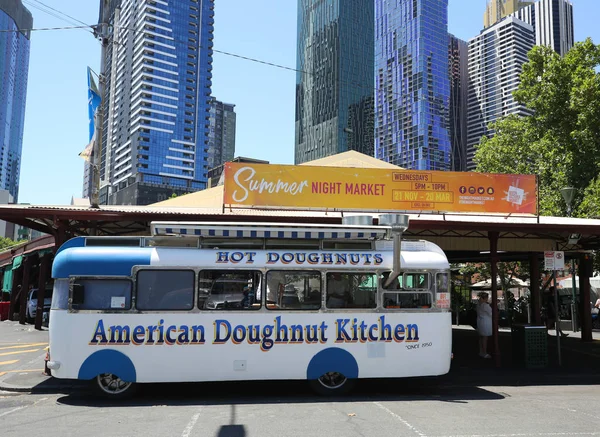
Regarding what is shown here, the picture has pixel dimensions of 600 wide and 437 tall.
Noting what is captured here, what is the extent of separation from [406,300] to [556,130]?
24.4 meters

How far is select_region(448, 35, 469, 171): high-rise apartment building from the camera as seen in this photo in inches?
5950

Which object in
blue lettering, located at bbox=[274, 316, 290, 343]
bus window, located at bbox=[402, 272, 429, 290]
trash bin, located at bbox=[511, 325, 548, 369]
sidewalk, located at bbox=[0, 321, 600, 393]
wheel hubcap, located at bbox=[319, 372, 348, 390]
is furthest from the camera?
trash bin, located at bbox=[511, 325, 548, 369]

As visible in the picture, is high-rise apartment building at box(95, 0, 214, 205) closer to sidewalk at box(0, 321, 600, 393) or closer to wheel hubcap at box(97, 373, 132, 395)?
sidewalk at box(0, 321, 600, 393)

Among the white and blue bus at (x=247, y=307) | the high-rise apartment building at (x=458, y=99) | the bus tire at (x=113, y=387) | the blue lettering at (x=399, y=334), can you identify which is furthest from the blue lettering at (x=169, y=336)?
the high-rise apartment building at (x=458, y=99)

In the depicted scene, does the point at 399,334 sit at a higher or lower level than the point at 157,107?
lower

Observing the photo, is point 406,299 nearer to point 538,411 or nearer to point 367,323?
point 367,323

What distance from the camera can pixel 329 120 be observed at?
5458 inches

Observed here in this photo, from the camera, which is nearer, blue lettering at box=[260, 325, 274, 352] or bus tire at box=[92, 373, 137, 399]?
bus tire at box=[92, 373, 137, 399]

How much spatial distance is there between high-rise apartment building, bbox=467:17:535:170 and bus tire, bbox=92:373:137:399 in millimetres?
159125

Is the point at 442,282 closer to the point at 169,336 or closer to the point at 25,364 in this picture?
the point at 169,336

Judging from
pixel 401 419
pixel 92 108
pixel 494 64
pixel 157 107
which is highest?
pixel 494 64

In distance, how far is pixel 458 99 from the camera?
545 ft

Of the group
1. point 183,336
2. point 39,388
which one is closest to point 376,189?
point 183,336

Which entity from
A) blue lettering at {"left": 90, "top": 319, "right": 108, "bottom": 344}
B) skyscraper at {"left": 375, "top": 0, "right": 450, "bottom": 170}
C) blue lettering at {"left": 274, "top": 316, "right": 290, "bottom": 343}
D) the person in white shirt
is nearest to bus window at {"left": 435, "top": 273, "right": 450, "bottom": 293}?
the person in white shirt
